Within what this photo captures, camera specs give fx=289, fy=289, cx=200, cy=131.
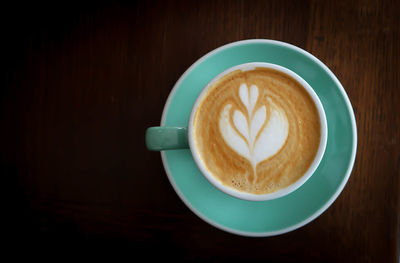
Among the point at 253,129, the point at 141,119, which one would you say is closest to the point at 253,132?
the point at 253,129

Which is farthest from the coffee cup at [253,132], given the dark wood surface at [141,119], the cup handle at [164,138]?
the dark wood surface at [141,119]

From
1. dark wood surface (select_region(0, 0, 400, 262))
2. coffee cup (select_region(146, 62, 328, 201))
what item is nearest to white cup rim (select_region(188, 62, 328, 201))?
coffee cup (select_region(146, 62, 328, 201))

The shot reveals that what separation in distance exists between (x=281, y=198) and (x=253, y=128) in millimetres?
223

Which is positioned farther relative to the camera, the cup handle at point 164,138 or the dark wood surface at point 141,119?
the dark wood surface at point 141,119

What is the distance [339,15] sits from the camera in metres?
0.79

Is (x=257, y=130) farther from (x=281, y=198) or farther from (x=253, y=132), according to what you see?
(x=281, y=198)

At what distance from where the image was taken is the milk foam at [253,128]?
0.67m

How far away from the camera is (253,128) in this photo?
0.68 meters

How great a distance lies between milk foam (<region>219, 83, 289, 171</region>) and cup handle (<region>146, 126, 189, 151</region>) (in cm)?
10

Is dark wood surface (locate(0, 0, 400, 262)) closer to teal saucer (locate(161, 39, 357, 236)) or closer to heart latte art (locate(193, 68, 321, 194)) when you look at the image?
teal saucer (locate(161, 39, 357, 236))

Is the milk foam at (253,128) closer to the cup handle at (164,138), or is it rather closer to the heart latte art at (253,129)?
the heart latte art at (253,129)

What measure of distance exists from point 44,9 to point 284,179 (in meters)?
0.89

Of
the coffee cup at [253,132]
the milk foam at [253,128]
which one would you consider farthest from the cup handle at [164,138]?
the milk foam at [253,128]

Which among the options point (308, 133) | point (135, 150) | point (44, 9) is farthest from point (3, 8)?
point (308, 133)
